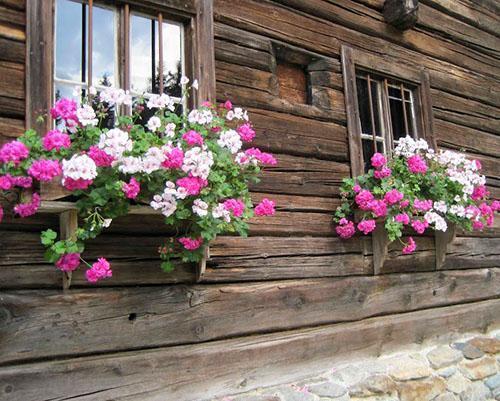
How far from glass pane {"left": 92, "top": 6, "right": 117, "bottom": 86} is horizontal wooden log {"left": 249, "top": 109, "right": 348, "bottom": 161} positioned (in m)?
0.97

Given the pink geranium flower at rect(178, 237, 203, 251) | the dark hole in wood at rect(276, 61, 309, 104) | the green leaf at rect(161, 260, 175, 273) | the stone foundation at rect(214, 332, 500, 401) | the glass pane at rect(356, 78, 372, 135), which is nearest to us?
the pink geranium flower at rect(178, 237, 203, 251)

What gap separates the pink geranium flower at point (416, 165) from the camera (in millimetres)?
3859

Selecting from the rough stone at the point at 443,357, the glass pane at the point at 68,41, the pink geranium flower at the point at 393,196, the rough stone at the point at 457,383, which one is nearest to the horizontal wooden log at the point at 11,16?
the glass pane at the point at 68,41

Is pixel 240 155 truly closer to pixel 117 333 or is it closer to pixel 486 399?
pixel 117 333

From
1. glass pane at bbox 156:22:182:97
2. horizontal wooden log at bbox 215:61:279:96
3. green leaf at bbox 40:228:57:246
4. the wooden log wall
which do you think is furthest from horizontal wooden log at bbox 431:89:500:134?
green leaf at bbox 40:228:57:246

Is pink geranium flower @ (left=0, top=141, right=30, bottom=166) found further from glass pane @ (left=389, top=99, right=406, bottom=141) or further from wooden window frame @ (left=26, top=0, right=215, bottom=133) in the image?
glass pane @ (left=389, top=99, right=406, bottom=141)

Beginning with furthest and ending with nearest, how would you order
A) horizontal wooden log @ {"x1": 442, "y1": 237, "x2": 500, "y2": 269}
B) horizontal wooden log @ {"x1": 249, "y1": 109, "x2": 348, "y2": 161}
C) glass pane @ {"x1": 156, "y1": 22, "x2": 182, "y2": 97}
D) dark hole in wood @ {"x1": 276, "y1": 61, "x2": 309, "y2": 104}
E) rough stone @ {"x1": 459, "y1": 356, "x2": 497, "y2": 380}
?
horizontal wooden log @ {"x1": 442, "y1": 237, "x2": 500, "y2": 269} < rough stone @ {"x1": 459, "y1": 356, "x2": 497, "y2": 380} < dark hole in wood @ {"x1": 276, "y1": 61, "x2": 309, "y2": 104} < horizontal wooden log @ {"x1": 249, "y1": 109, "x2": 348, "y2": 161} < glass pane @ {"x1": 156, "y1": 22, "x2": 182, "y2": 97}

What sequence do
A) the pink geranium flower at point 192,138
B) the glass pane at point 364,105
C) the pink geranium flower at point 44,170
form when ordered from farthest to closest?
1. the glass pane at point 364,105
2. the pink geranium flower at point 192,138
3. the pink geranium flower at point 44,170

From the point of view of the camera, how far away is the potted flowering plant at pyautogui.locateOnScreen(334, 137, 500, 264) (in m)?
3.65

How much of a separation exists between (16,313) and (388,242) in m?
2.60

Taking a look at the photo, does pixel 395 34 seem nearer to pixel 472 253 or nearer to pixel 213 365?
pixel 472 253

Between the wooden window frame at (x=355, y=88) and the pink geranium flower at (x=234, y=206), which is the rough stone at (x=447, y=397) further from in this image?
the pink geranium flower at (x=234, y=206)

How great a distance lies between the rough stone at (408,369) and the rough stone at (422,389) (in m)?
0.04

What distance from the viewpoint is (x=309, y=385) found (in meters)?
3.42
